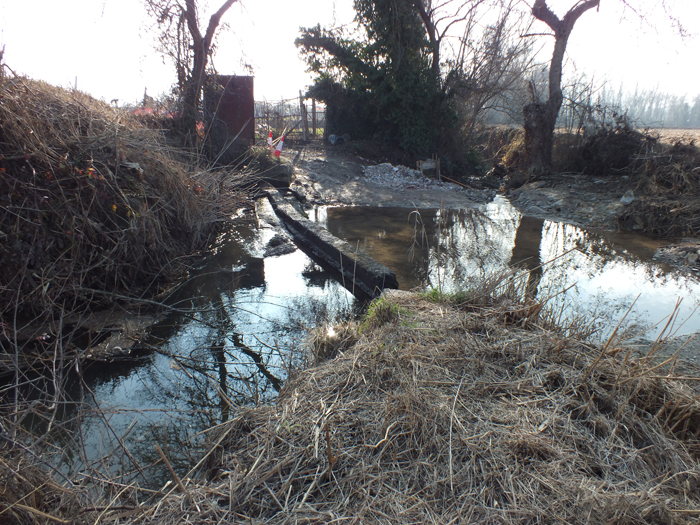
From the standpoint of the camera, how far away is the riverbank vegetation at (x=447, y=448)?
5.72 ft

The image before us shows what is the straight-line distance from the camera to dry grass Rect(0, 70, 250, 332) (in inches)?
145

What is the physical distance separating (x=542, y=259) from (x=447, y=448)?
196 inches

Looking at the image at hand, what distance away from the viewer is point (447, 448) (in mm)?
2064

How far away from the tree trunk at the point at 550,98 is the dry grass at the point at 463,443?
12.3 meters

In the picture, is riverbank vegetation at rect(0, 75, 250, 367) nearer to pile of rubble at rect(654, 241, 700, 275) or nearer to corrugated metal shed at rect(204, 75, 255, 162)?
corrugated metal shed at rect(204, 75, 255, 162)

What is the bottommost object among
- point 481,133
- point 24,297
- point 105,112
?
point 24,297

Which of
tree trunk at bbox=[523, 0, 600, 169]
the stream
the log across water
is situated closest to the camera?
the stream

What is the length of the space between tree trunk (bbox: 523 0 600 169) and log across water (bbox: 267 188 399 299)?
31.4 ft

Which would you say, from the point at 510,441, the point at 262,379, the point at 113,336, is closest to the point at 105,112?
the point at 113,336

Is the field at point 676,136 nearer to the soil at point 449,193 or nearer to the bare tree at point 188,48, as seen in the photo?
the soil at point 449,193

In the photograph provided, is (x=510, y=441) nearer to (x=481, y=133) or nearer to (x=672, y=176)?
(x=672, y=176)

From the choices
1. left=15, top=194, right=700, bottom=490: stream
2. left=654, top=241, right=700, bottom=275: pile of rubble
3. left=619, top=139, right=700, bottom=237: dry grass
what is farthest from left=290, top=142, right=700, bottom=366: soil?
left=15, top=194, right=700, bottom=490: stream

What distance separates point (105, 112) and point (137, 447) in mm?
4424

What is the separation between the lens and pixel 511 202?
1137cm
